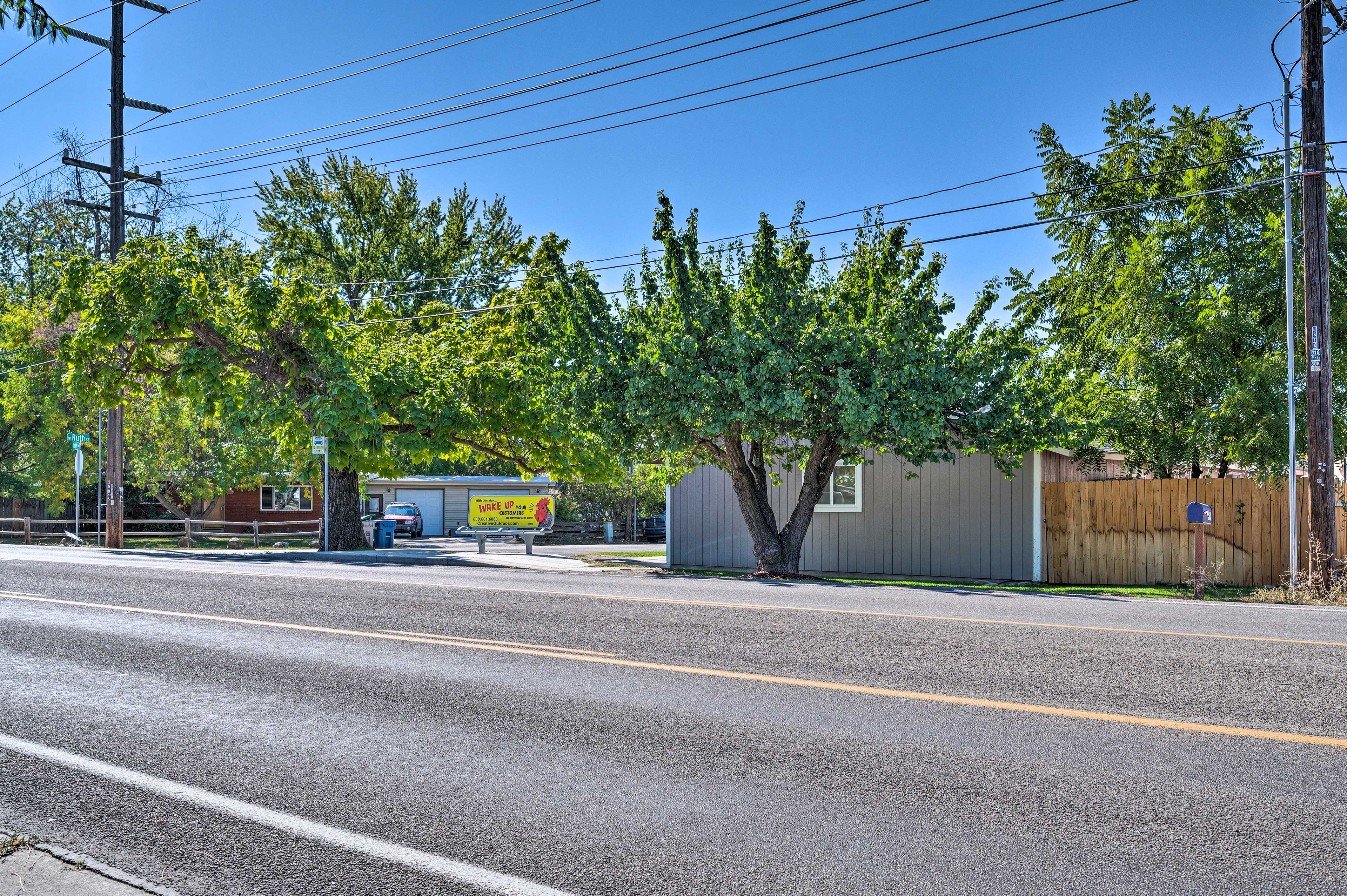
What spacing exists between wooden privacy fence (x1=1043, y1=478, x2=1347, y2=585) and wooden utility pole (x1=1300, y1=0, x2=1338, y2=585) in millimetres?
1341

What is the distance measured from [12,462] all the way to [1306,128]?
147 feet

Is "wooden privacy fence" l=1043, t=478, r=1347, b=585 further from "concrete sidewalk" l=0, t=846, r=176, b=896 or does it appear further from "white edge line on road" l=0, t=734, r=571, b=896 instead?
"concrete sidewalk" l=0, t=846, r=176, b=896

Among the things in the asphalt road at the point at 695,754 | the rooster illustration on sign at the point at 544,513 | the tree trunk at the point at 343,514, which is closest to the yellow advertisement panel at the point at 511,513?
the rooster illustration on sign at the point at 544,513

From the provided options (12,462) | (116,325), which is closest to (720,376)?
(116,325)

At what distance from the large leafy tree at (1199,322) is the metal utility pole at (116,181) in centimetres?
2469

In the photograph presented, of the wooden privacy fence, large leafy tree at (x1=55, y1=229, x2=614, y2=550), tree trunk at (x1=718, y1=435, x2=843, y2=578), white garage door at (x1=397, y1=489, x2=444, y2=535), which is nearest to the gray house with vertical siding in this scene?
the wooden privacy fence

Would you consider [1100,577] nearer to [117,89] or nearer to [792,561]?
[792,561]

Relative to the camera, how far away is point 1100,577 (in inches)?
705

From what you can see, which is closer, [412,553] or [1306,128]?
[1306,128]

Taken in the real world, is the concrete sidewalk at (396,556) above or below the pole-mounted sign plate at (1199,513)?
below

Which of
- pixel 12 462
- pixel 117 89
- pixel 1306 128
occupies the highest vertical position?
pixel 117 89

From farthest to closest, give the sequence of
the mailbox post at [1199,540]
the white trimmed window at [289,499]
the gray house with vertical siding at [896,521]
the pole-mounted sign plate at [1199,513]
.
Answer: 1. the white trimmed window at [289,499]
2. the gray house with vertical siding at [896,521]
3. the pole-mounted sign plate at [1199,513]
4. the mailbox post at [1199,540]

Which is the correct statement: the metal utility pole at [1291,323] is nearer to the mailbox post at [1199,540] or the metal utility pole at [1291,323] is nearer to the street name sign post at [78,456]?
the mailbox post at [1199,540]

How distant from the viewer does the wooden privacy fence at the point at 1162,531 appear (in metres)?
16.1
